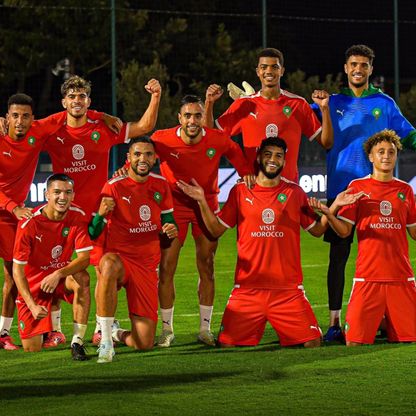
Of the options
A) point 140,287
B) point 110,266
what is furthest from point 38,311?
point 140,287

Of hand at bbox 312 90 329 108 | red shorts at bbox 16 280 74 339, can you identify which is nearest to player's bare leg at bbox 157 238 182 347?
red shorts at bbox 16 280 74 339

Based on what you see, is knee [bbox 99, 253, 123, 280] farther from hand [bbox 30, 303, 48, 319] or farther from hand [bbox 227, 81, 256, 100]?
hand [bbox 227, 81, 256, 100]

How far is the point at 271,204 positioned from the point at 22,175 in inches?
75.6

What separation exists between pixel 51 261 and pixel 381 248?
7.55 feet

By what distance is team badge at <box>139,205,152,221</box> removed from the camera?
329 inches

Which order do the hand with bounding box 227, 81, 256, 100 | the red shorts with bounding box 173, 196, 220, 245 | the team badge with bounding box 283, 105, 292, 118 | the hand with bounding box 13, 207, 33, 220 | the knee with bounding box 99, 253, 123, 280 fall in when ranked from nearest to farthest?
the knee with bounding box 99, 253, 123, 280 < the hand with bounding box 13, 207, 33, 220 < the red shorts with bounding box 173, 196, 220, 245 < the team badge with bounding box 283, 105, 292, 118 < the hand with bounding box 227, 81, 256, 100

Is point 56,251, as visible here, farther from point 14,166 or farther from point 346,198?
point 346,198

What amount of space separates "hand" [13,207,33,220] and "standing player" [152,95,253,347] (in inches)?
39.7

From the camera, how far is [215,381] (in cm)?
715

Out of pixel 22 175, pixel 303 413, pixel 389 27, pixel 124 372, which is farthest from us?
pixel 389 27

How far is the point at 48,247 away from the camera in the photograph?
8391mm

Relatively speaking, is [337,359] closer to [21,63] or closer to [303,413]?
[303,413]

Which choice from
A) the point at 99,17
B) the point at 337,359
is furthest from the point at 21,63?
the point at 337,359

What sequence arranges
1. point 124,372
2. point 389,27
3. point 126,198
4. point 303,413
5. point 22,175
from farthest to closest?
point 389,27 < point 22,175 < point 126,198 < point 124,372 < point 303,413
